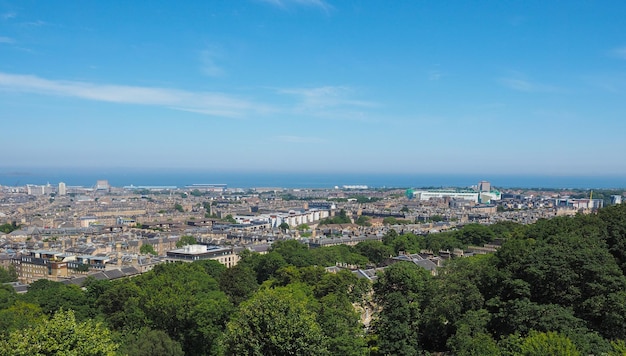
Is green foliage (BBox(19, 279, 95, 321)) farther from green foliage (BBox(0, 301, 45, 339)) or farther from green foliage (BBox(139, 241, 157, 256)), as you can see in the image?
green foliage (BBox(139, 241, 157, 256))

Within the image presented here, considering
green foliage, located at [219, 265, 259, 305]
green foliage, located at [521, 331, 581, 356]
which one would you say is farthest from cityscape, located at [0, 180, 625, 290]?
green foliage, located at [521, 331, 581, 356]

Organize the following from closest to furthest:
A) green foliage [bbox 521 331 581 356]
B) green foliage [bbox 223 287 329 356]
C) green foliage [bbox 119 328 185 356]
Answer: green foliage [bbox 521 331 581 356], green foliage [bbox 223 287 329 356], green foliage [bbox 119 328 185 356]

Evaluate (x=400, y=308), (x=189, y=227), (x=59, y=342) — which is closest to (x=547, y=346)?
(x=400, y=308)

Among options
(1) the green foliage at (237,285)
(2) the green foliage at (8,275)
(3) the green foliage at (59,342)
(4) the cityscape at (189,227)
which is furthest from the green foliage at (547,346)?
(2) the green foliage at (8,275)

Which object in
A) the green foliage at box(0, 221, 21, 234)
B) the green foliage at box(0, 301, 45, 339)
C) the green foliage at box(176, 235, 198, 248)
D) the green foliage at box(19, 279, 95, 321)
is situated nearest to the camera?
the green foliage at box(0, 301, 45, 339)

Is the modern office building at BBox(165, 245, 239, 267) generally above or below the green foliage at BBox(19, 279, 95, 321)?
below

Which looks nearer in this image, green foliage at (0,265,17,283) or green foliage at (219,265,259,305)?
green foliage at (219,265,259,305)

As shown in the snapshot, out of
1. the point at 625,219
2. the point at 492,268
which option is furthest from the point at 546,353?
the point at 625,219
